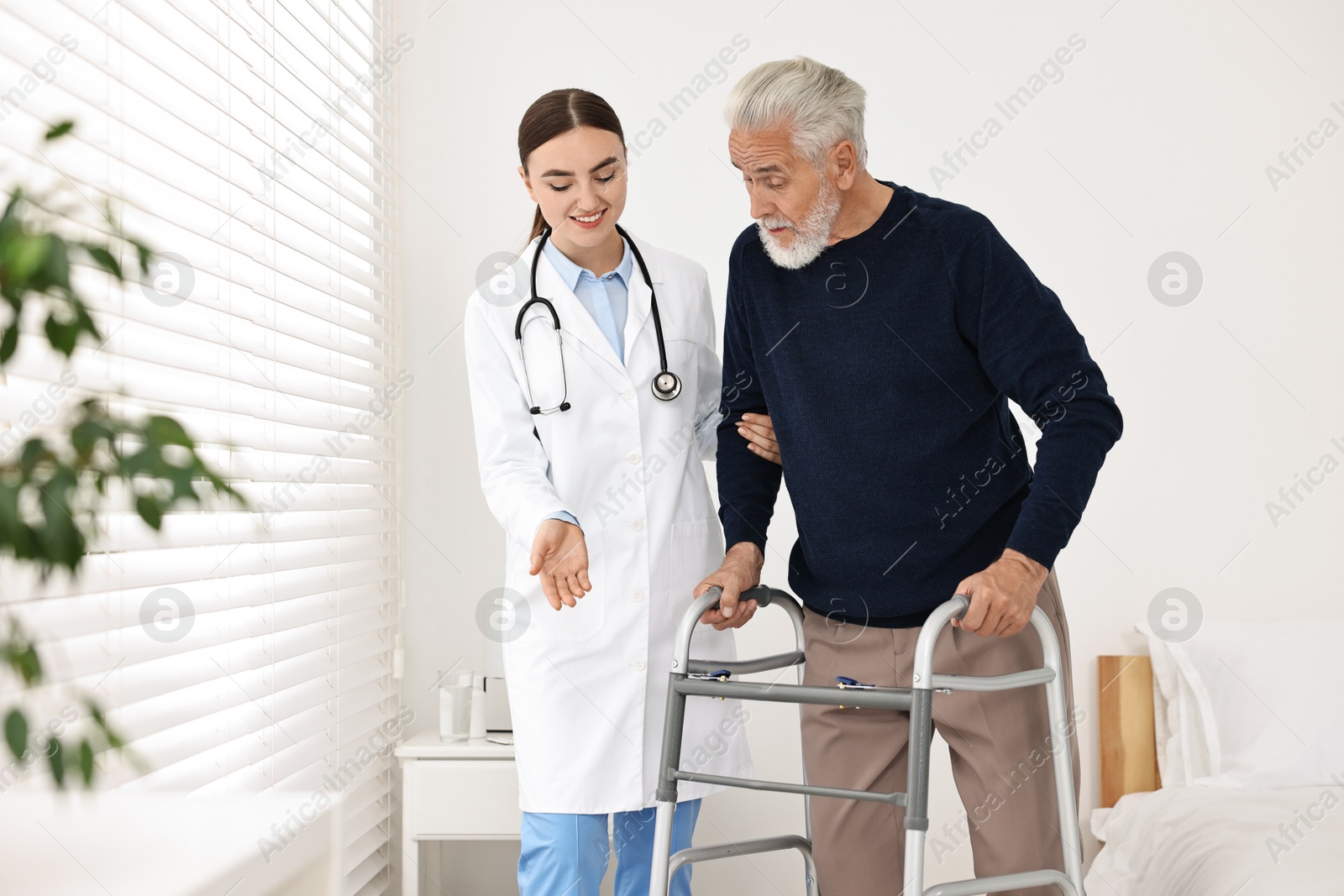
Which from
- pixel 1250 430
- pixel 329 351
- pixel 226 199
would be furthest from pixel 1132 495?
pixel 226 199

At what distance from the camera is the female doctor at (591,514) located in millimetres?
1763

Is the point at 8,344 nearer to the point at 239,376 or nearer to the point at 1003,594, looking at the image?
the point at 1003,594

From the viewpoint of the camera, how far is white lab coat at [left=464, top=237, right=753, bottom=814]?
1767mm

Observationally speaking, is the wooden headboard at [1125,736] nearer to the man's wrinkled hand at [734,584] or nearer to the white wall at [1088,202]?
the white wall at [1088,202]

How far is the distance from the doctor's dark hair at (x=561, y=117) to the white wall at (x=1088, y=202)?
1014 mm

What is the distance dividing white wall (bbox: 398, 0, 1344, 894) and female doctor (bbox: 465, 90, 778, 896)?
985 mm

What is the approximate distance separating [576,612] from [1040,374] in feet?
2.69

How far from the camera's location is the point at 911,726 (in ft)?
4.31

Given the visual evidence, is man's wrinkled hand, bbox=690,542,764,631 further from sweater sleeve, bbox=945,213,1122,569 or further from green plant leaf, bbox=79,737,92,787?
green plant leaf, bbox=79,737,92,787

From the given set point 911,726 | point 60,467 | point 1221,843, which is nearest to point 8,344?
point 60,467

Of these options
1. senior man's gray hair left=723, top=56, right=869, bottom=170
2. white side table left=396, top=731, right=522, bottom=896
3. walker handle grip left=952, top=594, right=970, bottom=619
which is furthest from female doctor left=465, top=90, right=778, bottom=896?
white side table left=396, top=731, right=522, bottom=896

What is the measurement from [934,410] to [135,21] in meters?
1.35

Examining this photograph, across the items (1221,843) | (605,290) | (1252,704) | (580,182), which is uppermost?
(580,182)

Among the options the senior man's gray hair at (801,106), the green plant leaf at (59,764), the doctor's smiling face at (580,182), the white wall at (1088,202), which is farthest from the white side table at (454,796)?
the green plant leaf at (59,764)
